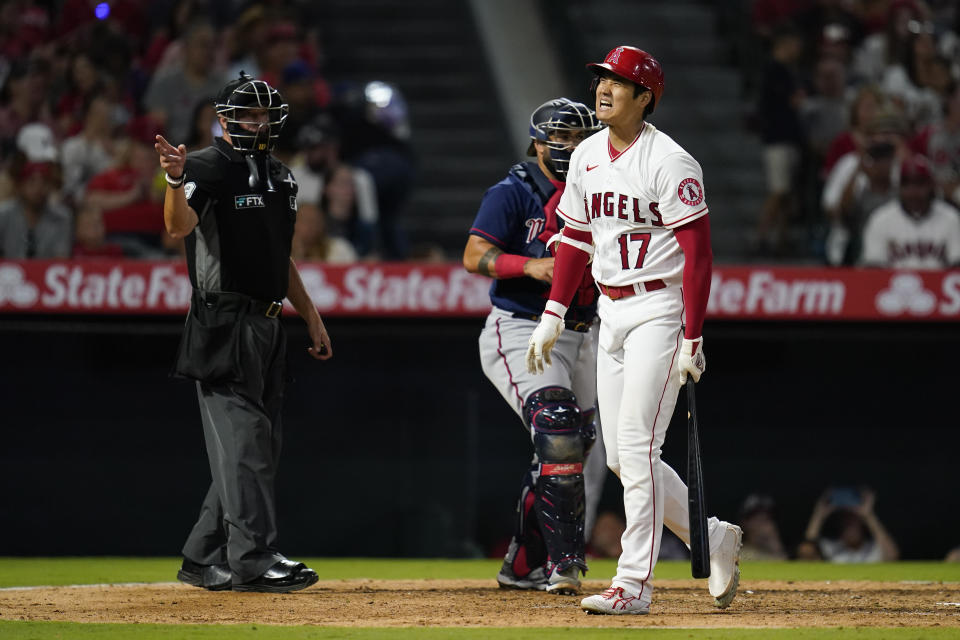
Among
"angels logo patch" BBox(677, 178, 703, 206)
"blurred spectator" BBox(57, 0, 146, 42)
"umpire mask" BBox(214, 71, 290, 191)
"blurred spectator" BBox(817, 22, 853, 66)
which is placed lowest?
"angels logo patch" BBox(677, 178, 703, 206)

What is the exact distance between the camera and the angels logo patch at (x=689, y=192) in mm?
4707

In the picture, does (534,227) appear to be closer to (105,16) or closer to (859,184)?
(859,184)

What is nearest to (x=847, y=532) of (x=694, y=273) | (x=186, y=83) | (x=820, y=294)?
(x=820, y=294)

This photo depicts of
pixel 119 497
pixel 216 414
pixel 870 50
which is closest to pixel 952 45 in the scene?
pixel 870 50

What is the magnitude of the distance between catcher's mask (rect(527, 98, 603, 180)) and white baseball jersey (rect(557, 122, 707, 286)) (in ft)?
2.84

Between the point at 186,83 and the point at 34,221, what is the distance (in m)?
2.23

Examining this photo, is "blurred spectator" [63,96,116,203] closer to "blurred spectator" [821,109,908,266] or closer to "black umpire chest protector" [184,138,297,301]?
"black umpire chest protector" [184,138,297,301]

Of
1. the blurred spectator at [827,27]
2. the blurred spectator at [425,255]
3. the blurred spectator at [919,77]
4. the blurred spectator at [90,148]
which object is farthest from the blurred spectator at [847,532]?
the blurred spectator at [90,148]

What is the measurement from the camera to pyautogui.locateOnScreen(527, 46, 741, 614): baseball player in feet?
15.5

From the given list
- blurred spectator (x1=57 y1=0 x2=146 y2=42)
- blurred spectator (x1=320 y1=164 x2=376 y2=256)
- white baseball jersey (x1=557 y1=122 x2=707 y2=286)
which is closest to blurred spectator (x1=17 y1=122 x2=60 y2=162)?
blurred spectator (x1=57 y1=0 x2=146 y2=42)

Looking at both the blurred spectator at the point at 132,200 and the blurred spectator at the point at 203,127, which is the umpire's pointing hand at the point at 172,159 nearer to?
the blurred spectator at the point at 132,200

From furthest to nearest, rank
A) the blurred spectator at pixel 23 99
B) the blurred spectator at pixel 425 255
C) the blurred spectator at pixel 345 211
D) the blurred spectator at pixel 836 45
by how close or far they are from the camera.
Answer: the blurred spectator at pixel 836 45 < the blurred spectator at pixel 23 99 < the blurred spectator at pixel 345 211 < the blurred spectator at pixel 425 255

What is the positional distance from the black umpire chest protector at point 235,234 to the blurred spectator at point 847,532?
4.52m

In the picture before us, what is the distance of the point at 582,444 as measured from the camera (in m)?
5.57
